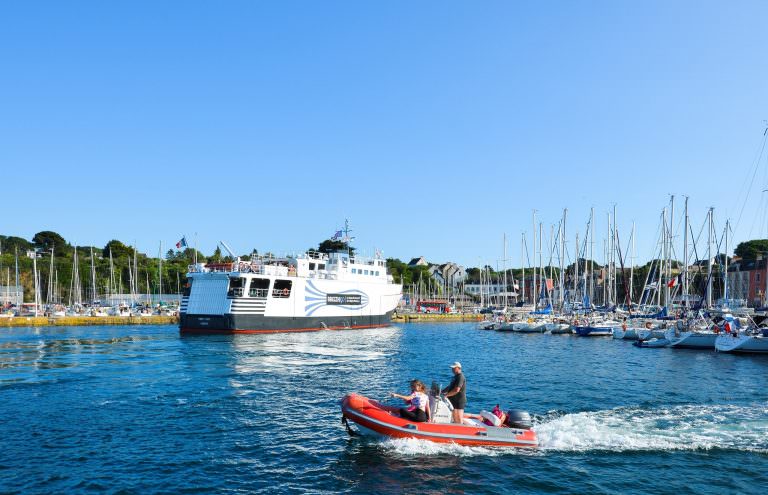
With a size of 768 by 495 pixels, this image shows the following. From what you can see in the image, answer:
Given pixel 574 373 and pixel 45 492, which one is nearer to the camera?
pixel 45 492

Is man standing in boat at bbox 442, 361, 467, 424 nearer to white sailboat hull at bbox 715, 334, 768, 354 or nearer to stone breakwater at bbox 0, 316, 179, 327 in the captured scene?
white sailboat hull at bbox 715, 334, 768, 354

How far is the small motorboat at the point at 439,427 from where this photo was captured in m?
17.0

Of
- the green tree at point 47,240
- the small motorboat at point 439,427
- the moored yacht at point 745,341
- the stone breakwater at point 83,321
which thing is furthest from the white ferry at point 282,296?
the green tree at point 47,240

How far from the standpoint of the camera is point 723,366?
128 ft

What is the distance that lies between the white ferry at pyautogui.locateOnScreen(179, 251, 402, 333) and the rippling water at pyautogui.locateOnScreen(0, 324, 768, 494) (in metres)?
18.3

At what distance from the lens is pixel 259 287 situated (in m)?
60.9

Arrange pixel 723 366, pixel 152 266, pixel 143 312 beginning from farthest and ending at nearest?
pixel 152 266 → pixel 143 312 → pixel 723 366

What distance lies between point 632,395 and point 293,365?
2063 cm

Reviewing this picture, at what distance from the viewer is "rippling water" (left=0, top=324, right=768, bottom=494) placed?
1456 cm

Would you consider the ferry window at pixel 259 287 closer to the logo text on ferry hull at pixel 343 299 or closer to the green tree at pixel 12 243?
the logo text on ferry hull at pixel 343 299

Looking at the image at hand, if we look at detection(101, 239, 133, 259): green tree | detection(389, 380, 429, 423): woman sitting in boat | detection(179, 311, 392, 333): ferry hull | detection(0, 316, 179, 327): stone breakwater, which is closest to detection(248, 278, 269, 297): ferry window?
detection(179, 311, 392, 333): ferry hull

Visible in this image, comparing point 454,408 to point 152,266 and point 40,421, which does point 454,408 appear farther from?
point 152,266

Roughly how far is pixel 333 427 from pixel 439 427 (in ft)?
15.7

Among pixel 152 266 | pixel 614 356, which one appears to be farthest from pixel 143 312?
pixel 614 356
